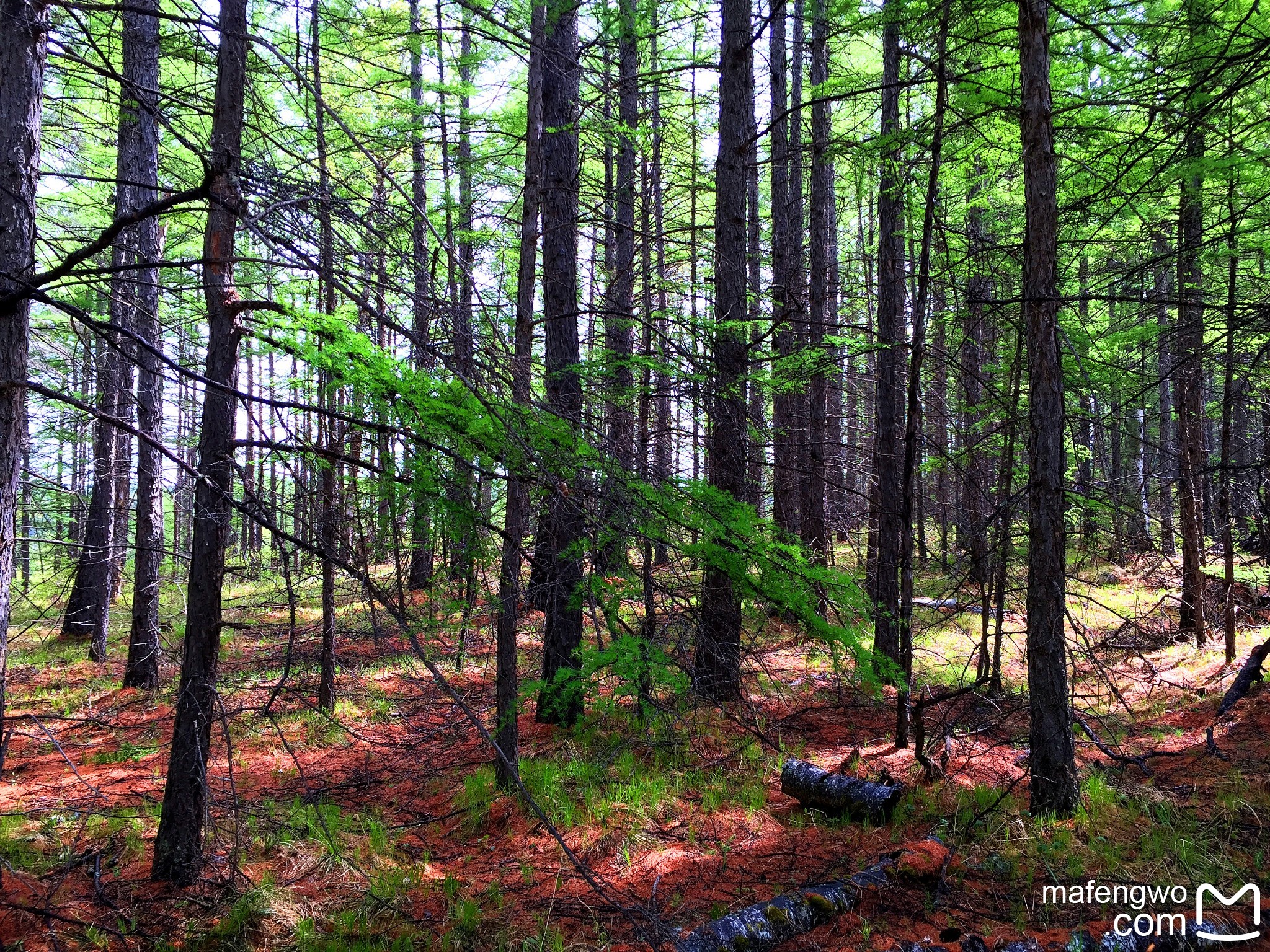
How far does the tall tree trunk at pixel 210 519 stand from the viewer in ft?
13.6

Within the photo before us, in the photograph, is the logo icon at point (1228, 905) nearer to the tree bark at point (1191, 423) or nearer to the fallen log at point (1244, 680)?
the fallen log at point (1244, 680)

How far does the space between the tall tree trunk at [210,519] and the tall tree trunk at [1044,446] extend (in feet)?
17.5

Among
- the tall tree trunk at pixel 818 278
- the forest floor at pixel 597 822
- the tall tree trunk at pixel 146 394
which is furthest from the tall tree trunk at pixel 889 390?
the tall tree trunk at pixel 146 394

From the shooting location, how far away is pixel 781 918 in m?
4.09

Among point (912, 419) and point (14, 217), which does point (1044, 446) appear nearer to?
point (912, 419)

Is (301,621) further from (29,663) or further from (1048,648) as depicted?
(1048,648)

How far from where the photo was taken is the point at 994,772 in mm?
6191

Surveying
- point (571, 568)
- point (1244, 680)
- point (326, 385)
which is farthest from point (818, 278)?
point (326, 385)

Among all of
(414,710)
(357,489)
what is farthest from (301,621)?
(357,489)

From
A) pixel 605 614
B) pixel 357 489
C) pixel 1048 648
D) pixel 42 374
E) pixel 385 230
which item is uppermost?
pixel 385 230

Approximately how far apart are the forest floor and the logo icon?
20cm

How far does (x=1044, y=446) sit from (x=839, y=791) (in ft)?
10.1

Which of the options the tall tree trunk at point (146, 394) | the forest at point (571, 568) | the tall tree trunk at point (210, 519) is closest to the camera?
the forest at point (571, 568)

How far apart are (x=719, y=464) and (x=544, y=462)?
4683 mm
